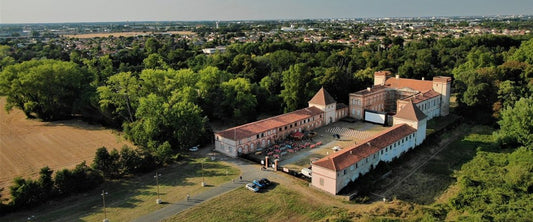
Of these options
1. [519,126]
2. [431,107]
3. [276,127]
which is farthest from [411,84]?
[276,127]

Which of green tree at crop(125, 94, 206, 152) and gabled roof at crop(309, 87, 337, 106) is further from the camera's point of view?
gabled roof at crop(309, 87, 337, 106)

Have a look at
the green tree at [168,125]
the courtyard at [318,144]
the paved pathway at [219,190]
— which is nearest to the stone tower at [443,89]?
the courtyard at [318,144]

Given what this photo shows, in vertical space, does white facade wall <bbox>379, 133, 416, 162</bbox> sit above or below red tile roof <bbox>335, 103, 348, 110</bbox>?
below

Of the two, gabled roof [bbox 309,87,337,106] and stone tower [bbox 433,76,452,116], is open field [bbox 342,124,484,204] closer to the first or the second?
stone tower [bbox 433,76,452,116]

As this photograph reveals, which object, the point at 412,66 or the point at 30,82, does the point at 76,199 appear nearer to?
the point at 30,82

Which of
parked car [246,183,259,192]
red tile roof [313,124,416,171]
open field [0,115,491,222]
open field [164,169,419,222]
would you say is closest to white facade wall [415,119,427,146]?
red tile roof [313,124,416,171]

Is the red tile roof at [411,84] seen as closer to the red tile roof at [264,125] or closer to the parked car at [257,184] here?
the red tile roof at [264,125]

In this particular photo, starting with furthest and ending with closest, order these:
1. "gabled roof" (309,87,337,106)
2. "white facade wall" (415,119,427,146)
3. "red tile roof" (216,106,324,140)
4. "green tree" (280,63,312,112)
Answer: "green tree" (280,63,312,112) → "gabled roof" (309,87,337,106) → "white facade wall" (415,119,427,146) → "red tile roof" (216,106,324,140)
